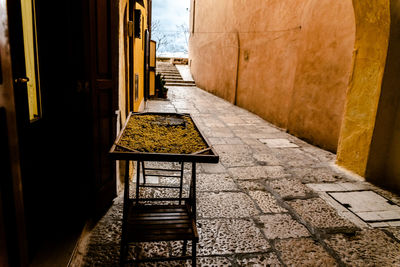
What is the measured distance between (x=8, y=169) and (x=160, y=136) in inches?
42.4

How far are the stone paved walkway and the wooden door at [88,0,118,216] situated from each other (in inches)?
10.8

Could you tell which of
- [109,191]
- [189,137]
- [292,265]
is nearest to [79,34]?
[189,137]

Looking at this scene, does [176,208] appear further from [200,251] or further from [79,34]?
[79,34]

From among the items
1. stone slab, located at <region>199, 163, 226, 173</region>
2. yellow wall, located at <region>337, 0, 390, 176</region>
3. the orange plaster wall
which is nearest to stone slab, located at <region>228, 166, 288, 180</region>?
stone slab, located at <region>199, 163, 226, 173</region>

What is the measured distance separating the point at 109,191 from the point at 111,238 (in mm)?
587

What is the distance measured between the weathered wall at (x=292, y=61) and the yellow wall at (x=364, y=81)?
804 mm

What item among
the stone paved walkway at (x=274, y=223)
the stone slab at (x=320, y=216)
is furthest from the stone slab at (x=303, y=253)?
the stone slab at (x=320, y=216)

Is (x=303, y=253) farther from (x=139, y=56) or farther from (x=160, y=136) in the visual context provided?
(x=139, y=56)

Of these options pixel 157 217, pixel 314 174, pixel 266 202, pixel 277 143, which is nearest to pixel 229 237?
pixel 157 217

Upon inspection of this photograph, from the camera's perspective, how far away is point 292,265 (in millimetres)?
2109

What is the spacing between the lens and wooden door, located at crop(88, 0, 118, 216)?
2.33 m

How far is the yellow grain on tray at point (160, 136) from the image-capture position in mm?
1864

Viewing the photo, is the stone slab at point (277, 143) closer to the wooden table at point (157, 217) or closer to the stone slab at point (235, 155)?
the stone slab at point (235, 155)

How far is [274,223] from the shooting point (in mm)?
2672
